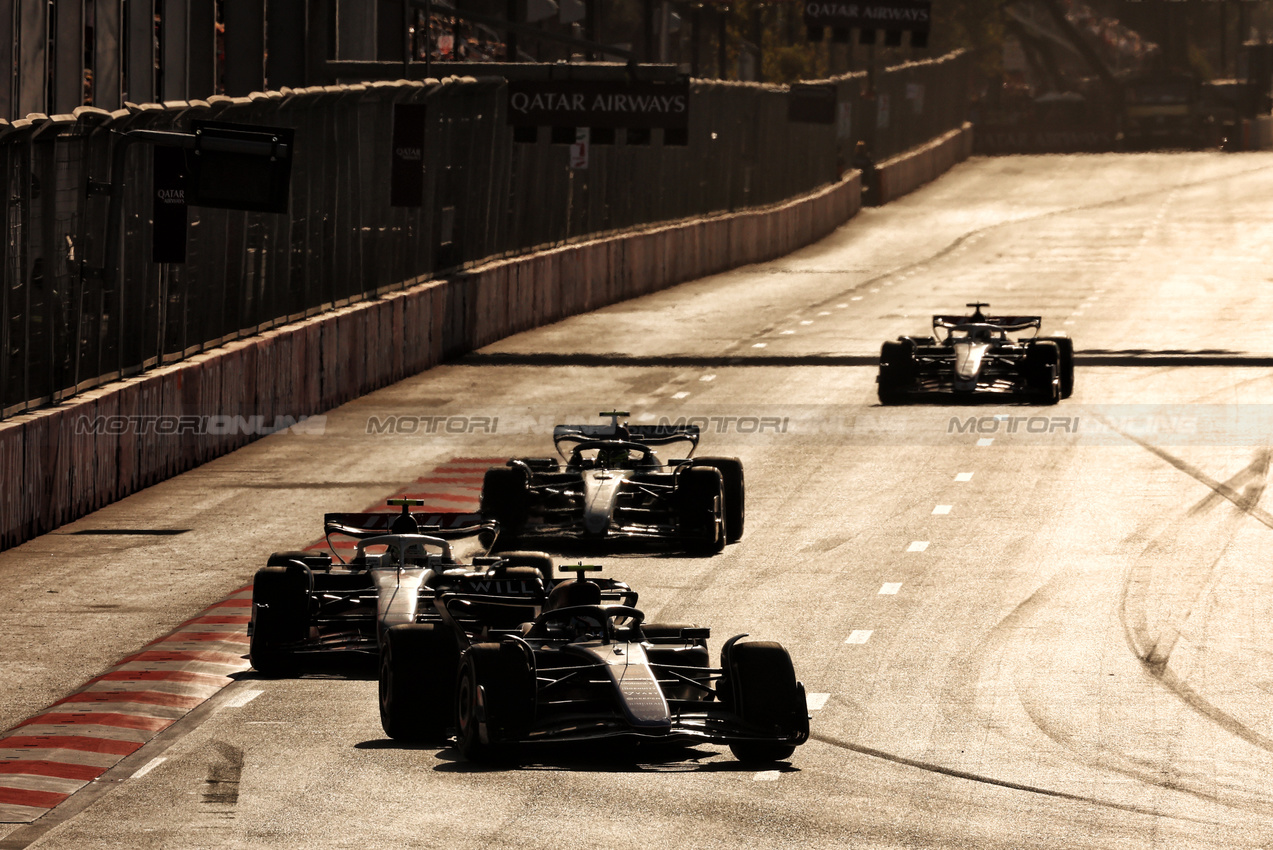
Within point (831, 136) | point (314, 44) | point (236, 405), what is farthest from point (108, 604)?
point (831, 136)

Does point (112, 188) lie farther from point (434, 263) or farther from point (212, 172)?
point (434, 263)

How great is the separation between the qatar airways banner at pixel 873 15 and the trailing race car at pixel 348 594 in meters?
42.0

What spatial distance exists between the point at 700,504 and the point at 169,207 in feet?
20.0

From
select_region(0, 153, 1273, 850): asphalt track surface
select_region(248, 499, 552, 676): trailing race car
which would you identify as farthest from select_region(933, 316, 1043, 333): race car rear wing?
select_region(248, 499, 552, 676): trailing race car

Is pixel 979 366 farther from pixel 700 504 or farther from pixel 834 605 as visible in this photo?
pixel 834 605

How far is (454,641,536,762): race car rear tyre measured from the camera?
1091 centimetres

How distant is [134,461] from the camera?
2045 cm

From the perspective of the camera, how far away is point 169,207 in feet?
64.6

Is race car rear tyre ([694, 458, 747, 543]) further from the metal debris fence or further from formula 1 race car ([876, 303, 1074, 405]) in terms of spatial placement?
formula 1 race car ([876, 303, 1074, 405])

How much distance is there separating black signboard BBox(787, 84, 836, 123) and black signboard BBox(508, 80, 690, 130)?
2106 cm

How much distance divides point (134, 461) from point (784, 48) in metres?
58.7

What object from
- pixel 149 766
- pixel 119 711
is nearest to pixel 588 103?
pixel 119 711

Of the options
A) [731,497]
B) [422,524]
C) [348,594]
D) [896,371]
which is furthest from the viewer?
[896,371]

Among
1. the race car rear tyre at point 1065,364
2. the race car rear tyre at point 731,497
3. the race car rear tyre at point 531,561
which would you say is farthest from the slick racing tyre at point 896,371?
the race car rear tyre at point 531,561
